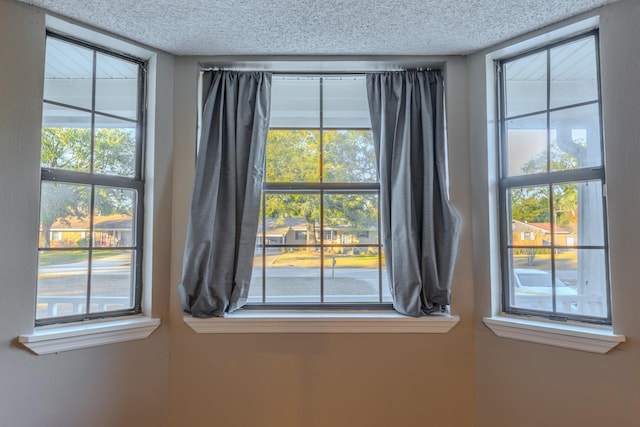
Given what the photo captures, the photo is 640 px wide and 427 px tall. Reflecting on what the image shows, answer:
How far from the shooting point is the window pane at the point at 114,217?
205 centimetres

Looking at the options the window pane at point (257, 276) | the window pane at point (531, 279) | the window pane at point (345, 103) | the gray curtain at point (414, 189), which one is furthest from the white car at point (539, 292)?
the window pane at point (257, 276)

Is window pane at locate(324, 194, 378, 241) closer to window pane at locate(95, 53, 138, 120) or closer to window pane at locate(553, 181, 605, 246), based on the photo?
window pane at locate(553, 181, 605, 246)

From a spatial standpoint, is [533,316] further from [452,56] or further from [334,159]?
[452,56]

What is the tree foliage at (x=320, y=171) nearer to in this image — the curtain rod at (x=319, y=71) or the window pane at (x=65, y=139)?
the curtain rod at (x=319, y=71)

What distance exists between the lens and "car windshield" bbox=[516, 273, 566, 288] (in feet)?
6.63

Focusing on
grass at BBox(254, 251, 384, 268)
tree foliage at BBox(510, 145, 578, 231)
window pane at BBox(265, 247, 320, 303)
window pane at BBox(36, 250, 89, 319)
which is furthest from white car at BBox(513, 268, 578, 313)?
window pane at BBox(36, 250, 89, 319)

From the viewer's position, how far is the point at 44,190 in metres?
1.88

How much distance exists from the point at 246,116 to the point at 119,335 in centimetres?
145

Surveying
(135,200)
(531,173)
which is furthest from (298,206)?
(531,173)

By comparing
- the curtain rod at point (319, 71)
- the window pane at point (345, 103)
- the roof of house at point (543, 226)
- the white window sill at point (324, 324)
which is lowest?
the white window sill at point (324, 324)

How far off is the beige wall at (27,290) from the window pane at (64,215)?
0.10m

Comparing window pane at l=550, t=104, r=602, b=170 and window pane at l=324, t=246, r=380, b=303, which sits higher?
window pane at l=550, t=104, r=602, b=170

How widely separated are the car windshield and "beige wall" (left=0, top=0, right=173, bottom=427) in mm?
2324

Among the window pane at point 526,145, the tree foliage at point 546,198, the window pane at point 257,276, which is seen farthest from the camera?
the window pane at point 257,276
